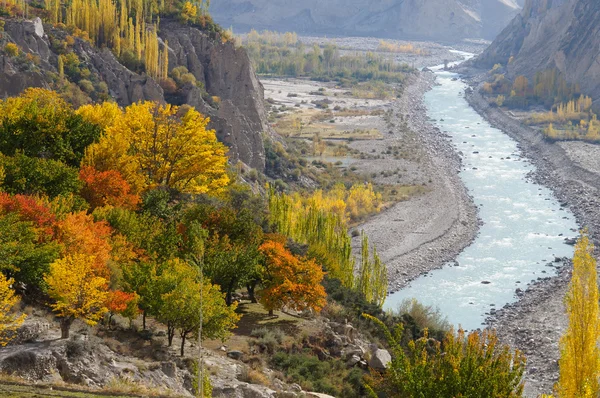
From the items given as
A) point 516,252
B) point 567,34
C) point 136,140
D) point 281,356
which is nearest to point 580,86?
point 567,34

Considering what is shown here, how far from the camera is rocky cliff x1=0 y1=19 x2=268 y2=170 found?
73.6 m

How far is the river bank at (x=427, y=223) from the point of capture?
260 ft

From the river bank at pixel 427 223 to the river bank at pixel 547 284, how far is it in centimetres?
1171

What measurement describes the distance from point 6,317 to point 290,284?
16.7 m

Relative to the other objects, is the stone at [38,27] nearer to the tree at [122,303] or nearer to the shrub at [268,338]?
the shrub at [268,338]

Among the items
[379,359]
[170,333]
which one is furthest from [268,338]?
[170,333]

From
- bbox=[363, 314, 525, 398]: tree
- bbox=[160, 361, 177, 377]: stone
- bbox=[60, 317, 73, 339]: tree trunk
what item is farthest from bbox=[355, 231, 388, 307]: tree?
bbox=[363, 314, 525, 398]: tree

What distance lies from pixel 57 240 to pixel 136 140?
18011mm

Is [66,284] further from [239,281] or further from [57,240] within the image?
[239,281]

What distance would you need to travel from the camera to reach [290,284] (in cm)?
4194

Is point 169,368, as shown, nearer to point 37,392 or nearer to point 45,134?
point 37,392

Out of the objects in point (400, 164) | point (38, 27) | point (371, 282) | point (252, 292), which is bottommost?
point (400, 164)

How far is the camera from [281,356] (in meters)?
37.1

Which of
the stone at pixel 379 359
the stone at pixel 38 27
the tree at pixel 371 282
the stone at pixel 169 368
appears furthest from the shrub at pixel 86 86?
the stone at pixel 169 368
